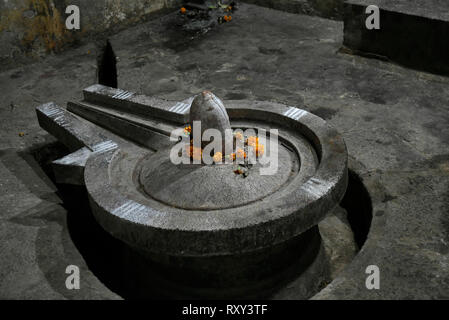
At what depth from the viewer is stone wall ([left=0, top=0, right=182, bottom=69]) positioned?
21.4ft

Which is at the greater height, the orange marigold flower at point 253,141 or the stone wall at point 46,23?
the stone wall at point 46,23

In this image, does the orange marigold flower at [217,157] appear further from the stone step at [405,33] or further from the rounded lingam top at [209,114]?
the stone step at [405,33]

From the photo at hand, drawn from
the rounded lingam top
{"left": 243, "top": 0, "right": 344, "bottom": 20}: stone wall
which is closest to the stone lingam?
the rounded lingam top

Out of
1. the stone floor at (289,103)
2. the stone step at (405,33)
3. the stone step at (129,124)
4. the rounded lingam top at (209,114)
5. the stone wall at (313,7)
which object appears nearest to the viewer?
the stone floor at (289,103)

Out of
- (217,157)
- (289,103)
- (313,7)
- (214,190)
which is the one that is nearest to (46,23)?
(289,103)

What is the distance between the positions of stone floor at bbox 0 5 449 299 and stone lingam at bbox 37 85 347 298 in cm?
45

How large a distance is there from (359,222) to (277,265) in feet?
3.61

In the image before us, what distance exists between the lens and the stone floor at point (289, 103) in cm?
319

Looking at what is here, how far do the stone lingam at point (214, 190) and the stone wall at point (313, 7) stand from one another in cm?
393

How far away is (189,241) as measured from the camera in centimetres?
301

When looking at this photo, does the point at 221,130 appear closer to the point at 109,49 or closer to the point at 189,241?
the point at 189,241

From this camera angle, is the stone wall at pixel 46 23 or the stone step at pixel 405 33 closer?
the stone step at pixel 405 33

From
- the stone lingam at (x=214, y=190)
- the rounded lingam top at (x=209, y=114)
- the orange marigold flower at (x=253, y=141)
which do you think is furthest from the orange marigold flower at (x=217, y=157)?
the orange marigold flower at (x=253, y=141)

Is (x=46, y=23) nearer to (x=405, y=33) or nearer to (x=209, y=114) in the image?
(x=209, y=114)
